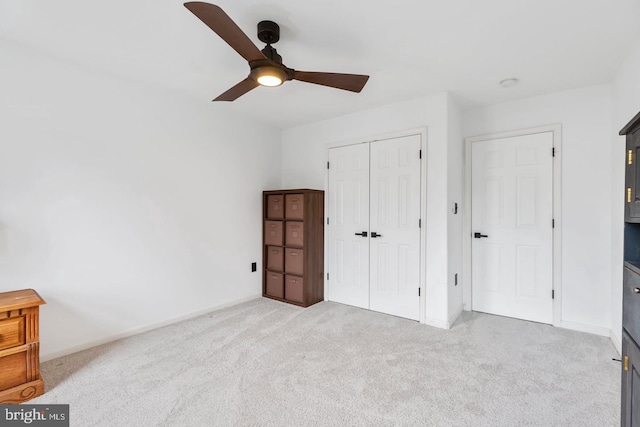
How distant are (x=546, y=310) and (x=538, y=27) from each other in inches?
102

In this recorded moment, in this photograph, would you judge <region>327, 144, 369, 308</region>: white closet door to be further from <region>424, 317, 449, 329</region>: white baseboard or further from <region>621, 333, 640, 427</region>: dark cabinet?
<region>621, 333, 640, 427</region>: dark cabinet

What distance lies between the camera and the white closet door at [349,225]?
3.65 m

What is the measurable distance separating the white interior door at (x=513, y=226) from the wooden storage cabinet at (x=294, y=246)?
1795 mm

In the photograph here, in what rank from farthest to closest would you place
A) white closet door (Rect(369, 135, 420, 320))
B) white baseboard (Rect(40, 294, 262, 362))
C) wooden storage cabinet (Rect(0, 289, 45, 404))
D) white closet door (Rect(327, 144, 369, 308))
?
white closet door (Rect(327, 144, 369, 308)) < white closet door (Rect(369, 135, 420, 320)) < white baseboard (Rect(40, 294, 262, 362)) < wooden storage cabinet (Rect(0, 289, 45, 404))

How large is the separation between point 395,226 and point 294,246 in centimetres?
123

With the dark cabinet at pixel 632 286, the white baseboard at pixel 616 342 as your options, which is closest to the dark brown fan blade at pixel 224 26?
the dark cabinet at pixel 632 286

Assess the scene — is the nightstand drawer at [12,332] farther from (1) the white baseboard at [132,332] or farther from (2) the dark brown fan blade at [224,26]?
(2) the dark brown fan blade at [224,26]

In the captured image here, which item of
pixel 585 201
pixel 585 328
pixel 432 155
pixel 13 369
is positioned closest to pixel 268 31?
pixel 432 155

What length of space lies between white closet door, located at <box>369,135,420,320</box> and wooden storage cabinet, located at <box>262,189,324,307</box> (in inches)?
27.4

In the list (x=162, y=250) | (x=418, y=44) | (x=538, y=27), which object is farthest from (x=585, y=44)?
(x=162, y=250)

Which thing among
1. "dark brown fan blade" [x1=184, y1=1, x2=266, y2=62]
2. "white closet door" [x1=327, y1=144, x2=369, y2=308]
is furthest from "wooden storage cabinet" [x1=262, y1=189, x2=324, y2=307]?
"dark brown fan blade" [x1=184, y1=1, x2=266, y2=62]

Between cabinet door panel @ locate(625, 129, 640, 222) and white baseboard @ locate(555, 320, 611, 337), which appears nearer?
cabinet door panel @ locate(625, 129, 640, 222)

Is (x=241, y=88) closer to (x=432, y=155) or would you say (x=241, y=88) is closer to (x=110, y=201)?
(x=110, y=201)

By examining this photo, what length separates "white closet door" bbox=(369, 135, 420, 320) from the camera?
3.27 m
